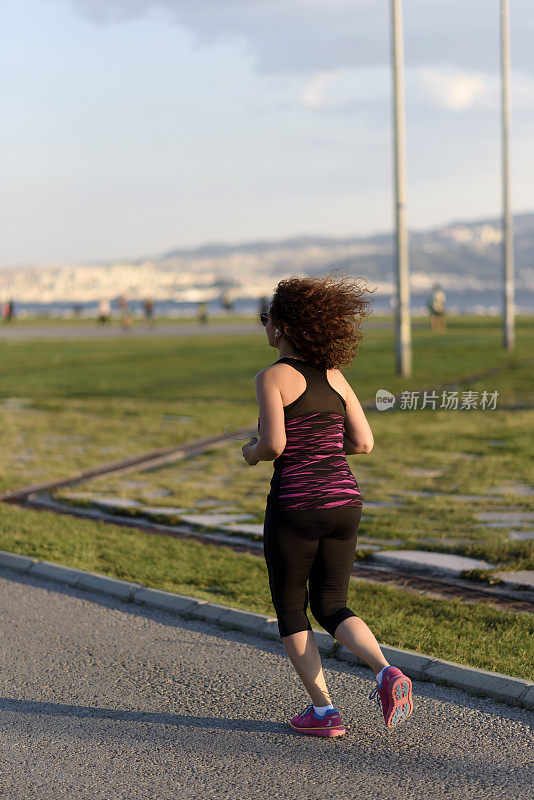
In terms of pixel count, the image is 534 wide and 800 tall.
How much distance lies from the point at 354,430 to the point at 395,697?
1.03 metres

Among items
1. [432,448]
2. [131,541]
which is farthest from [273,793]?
[432,448]

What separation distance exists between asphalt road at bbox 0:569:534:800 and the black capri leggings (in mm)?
489

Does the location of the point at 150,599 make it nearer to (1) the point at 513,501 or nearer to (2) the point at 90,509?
(2) the point at 90,509

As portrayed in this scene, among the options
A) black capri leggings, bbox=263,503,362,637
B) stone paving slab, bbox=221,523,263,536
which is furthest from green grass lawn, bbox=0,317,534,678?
black capri leggings, bbox=263,503,362,637

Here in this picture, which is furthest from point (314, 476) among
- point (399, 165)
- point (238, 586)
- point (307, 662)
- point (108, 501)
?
point (399, 165)

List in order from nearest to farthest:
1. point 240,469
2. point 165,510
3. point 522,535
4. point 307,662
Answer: point 307,662
point 522,535
point 165,510
point 240,469

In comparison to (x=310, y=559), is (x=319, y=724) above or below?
below

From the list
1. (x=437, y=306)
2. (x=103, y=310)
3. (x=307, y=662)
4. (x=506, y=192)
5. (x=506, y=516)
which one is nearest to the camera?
(x=307, y=662)

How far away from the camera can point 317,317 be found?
3773mm

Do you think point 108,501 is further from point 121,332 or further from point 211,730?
point 121,332

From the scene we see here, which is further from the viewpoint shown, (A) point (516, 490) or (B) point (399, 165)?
(B) point (399, 165)

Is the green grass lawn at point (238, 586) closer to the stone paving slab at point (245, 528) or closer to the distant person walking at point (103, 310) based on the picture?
the stone paving slab at point (245, 528)

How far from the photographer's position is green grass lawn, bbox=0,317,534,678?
17.8 feet

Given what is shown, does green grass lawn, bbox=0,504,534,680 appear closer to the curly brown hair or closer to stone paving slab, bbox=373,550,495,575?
stone paving slab, bbox=373,550,495,575
